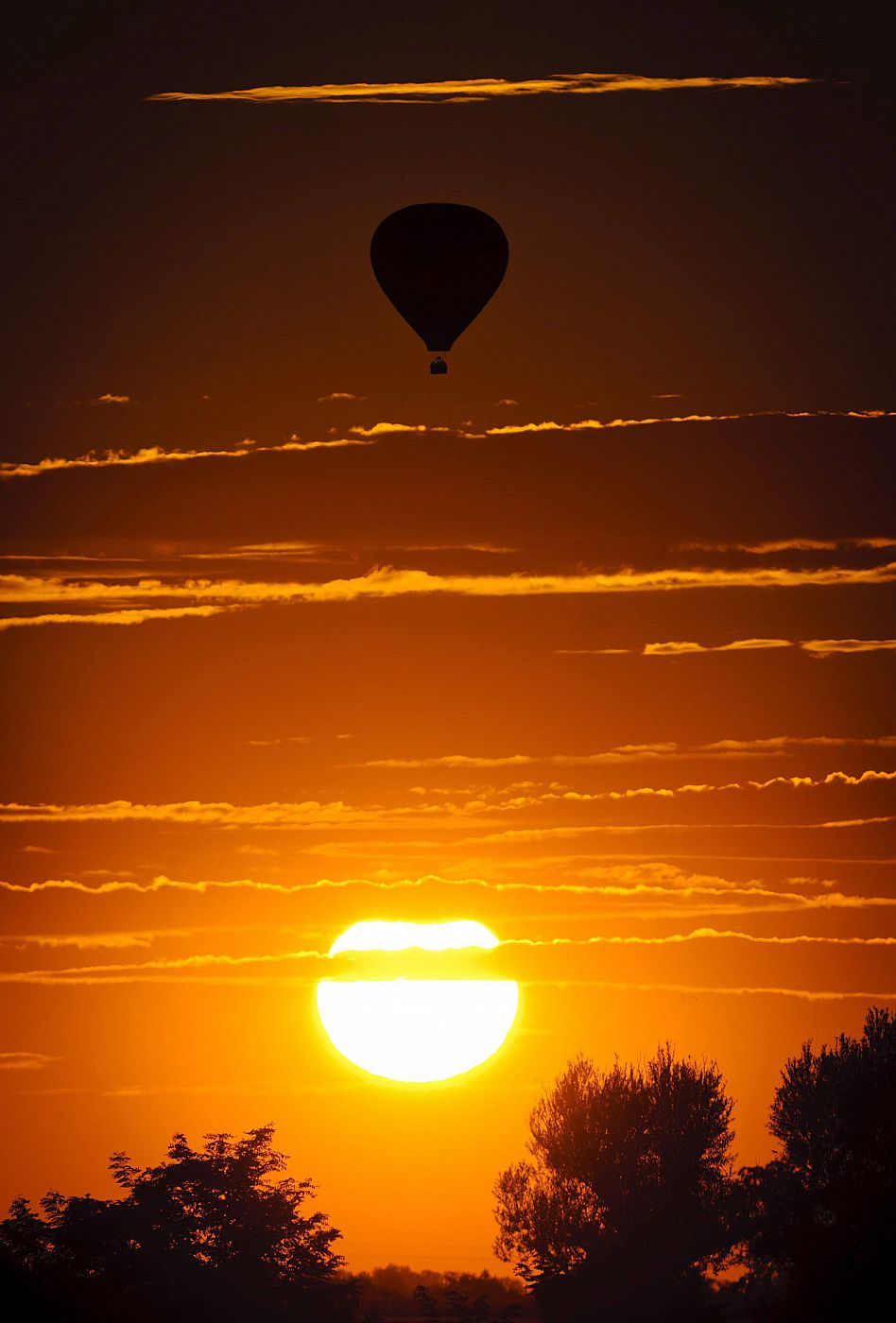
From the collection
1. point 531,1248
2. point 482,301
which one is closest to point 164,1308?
point 531,1248

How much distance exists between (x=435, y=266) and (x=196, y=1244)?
42.7 meters

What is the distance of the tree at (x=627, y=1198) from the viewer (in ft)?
257

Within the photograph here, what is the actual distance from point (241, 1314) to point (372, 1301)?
3932cm

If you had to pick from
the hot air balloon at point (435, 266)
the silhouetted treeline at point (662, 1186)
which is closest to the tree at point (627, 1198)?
the silhouetted treeline at point (662, 1186)

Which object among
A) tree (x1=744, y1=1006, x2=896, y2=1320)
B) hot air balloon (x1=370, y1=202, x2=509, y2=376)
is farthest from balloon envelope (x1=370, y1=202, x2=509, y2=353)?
tree (x1=744, y1=1006, x2=896, y2=1320)

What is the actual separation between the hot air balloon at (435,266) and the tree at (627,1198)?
1577 inches

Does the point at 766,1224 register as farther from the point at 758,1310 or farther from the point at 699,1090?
the point at 699,1090

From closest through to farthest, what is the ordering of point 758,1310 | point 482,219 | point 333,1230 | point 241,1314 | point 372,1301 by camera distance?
point 758,1310 → point 482,219 → point 241,1314 → point 333,1230 → point 372,1301

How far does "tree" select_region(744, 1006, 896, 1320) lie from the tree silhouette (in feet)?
63.7

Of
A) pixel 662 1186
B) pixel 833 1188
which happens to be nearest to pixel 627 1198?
pixel 662 1186

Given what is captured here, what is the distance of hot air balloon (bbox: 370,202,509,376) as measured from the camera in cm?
6556

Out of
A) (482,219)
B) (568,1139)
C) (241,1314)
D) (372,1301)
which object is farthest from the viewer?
(372,1301)

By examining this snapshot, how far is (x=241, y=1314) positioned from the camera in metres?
74.1

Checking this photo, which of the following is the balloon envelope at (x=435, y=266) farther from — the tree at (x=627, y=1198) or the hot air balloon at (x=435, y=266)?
the tree at (x=627, y=1198)
